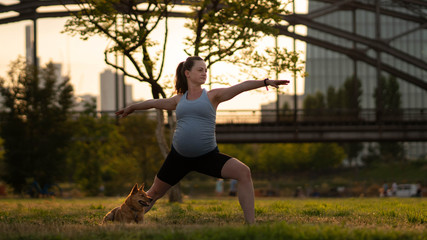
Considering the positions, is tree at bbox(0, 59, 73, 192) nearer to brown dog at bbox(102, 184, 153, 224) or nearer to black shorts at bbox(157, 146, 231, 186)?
brown dog at bbox(102, 184, 153, 224)

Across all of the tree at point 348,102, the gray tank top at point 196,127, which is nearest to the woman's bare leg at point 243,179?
the gray tank top at point 196,127

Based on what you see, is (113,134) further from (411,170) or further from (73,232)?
(411,170)

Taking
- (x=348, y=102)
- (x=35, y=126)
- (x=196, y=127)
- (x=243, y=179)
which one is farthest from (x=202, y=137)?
(x=348, y=102)

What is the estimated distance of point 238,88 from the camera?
19.0 feet

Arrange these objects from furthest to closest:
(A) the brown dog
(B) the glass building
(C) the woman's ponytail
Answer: (B) the glass building, (A) the brown dog, (C) the woman's ponytail

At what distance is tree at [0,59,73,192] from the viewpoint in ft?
93.4

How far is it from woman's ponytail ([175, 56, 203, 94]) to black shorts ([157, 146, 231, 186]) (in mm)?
645

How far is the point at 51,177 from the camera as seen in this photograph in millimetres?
28516

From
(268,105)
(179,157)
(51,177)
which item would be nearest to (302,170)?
(51,177)

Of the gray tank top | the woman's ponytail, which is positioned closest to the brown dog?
the gray tank top

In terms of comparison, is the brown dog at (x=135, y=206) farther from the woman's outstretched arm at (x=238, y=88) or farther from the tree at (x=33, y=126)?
the tree at (x=33, y=126)

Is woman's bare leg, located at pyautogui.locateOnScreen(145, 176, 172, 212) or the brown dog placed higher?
woman's bare leg, located at pyautogui.locateOnScreen(145, 176, 172, 212)

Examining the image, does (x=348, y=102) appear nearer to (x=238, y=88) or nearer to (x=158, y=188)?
(x=158, y=188)

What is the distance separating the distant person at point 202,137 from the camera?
5734mm
